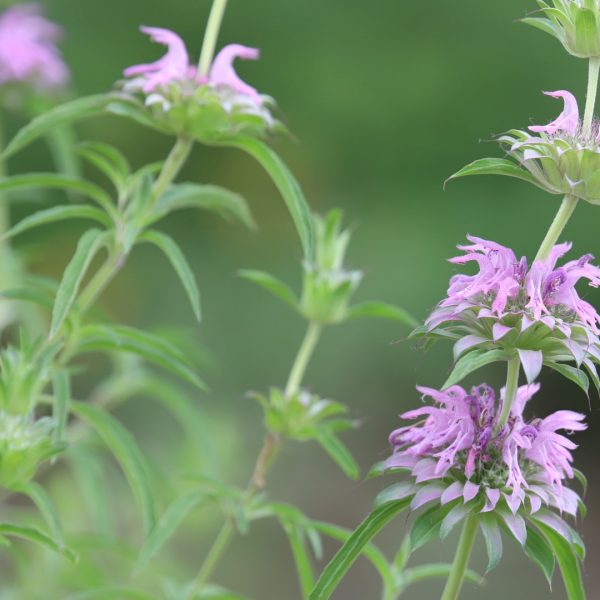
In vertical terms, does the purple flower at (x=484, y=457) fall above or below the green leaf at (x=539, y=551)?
above

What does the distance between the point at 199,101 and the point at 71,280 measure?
201mm

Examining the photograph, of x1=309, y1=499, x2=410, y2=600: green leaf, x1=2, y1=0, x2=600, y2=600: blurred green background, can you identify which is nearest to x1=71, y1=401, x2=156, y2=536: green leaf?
x1=309, y1=499, x2=410, y2=600: green leaf

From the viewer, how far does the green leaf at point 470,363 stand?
2.22ft

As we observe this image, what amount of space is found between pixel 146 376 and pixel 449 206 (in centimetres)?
210

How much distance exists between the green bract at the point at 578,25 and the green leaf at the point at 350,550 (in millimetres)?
354

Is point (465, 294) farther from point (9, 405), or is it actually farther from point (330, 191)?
point (330, 191)

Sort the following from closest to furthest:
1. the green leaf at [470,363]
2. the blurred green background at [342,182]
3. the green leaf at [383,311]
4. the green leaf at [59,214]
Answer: the green leaf at [470,363]
the green leaf at [59,214]
the green leaf at [383,311]
the blurred green background at [342,182]

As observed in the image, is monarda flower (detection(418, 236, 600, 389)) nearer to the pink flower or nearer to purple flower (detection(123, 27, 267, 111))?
the pink flower

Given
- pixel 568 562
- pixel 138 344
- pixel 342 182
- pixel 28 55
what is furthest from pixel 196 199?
A: pixel 342 182

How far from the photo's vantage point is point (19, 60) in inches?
64.9

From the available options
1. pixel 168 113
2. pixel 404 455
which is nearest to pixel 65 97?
pixel 168 113

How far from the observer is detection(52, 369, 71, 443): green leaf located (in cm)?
90

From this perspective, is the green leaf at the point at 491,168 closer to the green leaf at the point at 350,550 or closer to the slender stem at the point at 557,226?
the slender stem at the point at 557,226

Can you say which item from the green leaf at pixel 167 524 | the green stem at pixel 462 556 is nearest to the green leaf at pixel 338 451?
the green leaf at pixel 167 524
